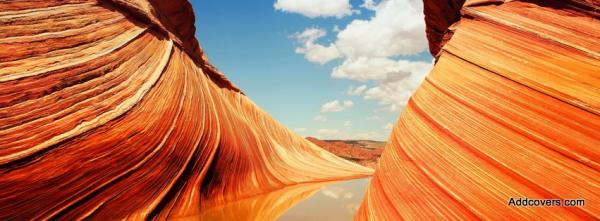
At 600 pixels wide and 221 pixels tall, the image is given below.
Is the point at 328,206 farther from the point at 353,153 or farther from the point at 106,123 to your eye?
the point at 353,153

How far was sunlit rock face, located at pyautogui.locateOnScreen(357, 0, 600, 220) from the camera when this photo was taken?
1.85m

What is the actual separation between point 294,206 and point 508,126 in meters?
2.86

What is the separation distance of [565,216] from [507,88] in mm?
750

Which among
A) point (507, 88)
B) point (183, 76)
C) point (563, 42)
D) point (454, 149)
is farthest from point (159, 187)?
point (563, 42)

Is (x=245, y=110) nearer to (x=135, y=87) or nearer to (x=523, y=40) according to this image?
(x=135, y=87)

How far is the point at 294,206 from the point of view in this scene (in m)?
4.43

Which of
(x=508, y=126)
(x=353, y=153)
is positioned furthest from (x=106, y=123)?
(x=353, y=153)

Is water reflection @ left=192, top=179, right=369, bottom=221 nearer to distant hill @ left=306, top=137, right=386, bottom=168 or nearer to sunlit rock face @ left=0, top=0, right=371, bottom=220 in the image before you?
sunlit rock face @ left=0, top=0, right=371, bottom=220

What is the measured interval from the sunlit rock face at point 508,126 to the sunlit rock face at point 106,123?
2.30 meters

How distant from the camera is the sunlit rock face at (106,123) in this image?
2949mm

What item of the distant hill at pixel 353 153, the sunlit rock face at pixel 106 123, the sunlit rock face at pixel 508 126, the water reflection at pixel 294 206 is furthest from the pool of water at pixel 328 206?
the distant hill at pixel 353 153

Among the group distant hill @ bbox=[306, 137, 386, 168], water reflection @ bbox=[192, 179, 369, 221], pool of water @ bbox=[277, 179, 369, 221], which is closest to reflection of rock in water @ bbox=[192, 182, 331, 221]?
water reflection @ bbox=[192, 179, 369, 221]

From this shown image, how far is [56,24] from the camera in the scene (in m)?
3.65

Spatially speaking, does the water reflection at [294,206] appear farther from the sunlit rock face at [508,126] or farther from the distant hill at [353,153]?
the distant hill at [353,153]
